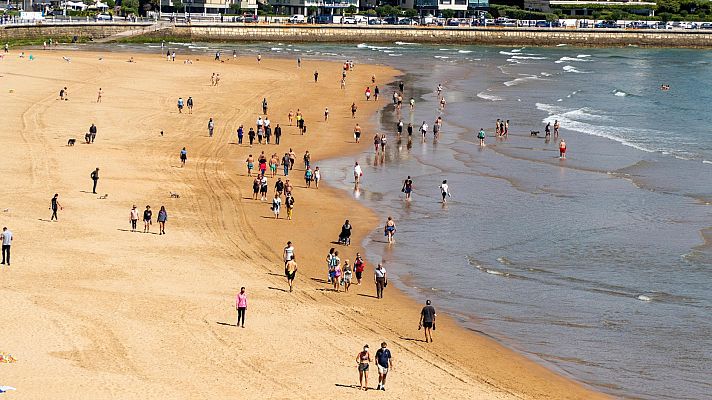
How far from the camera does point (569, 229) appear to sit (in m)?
36.1

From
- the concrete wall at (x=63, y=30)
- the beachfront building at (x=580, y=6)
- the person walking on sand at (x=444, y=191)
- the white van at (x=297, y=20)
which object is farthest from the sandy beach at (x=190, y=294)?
the beachfront building at (x=580, y=6)

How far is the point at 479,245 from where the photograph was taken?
33.8 meters

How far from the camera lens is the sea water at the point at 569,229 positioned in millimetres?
25109

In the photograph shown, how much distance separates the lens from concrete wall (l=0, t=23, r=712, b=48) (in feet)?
430

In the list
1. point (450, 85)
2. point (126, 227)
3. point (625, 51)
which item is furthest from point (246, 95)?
point (625, 51)

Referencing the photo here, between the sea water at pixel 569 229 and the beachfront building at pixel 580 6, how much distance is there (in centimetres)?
9829

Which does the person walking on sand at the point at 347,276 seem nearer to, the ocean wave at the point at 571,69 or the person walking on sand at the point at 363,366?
the person walking on sand at the point at 363,366

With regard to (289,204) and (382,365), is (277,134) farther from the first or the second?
(382,365)

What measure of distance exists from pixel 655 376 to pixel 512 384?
313cm

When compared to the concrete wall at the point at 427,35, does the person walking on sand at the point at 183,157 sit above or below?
below

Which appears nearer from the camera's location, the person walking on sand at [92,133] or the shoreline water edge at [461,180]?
the shoreline water edge at [461,180]

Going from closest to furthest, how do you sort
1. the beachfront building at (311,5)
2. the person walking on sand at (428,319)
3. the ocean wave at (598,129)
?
the person walking on sand at (428,319)
the ocean wave at (598,129)
the beachfront building at (311,5)

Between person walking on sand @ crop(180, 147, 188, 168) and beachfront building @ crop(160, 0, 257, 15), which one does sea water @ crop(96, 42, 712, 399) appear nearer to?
person walking on sand @ crop(180, 147, 188, 168)

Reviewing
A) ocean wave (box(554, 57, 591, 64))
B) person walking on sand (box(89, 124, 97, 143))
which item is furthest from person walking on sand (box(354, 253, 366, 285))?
ocean wave (box(554, 57, 591, 64))
